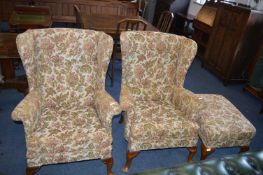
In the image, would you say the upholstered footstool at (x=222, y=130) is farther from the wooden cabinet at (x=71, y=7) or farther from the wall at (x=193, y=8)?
the wall at (x=193, y=8)

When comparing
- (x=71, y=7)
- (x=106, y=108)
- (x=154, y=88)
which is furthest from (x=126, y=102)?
(x=71, y=7)

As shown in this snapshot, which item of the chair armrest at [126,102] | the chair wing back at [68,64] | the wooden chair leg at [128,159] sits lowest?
the wooden chair leg at [128,159]

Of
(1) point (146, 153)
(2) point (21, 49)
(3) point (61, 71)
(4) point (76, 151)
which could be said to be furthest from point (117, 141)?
(2) point (21, 49)

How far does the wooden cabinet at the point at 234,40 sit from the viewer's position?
133 inches

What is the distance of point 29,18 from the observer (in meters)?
3.01

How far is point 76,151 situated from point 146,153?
77cm

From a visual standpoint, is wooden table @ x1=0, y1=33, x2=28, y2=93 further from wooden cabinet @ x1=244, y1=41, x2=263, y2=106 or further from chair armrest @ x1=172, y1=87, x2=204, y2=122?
wooden cabinet @ x1=244, y1=41, x2=263, y2=106

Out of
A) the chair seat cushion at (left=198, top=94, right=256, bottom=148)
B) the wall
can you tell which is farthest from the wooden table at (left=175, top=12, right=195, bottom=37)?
the chair seat cushion at (left=198, top=94, right=256, bottom=148)

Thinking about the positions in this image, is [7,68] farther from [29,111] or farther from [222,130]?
[222,130]

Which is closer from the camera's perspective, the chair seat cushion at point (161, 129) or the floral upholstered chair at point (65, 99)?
the floral upholstered chair at point (65, 99)

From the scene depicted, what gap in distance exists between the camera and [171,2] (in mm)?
5293

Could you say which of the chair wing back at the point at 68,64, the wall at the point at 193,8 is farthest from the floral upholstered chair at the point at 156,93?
the wall at the point at 193,8

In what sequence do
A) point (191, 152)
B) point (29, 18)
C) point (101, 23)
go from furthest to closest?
1. point (101, 23)
2. point (29, 18)
3. point (191, 152)

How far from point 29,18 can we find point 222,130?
8.56 ft
